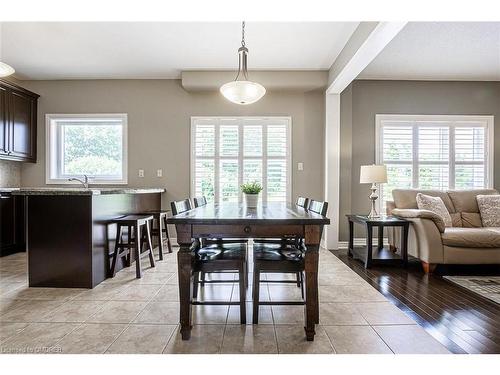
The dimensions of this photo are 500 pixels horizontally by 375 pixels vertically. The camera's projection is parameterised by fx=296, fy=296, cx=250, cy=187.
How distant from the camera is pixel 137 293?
2641 millimetres

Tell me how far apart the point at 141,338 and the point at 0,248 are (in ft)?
11.2

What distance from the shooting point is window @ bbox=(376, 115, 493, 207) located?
15.7 feet

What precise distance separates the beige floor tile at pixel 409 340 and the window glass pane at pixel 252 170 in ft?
10.1

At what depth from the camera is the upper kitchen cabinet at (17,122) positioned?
163 inches

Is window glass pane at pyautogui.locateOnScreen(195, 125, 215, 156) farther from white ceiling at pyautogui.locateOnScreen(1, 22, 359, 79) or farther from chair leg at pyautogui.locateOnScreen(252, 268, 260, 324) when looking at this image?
chair leg at pyautogui.locateOnScreen(252, 268, 260, 324)

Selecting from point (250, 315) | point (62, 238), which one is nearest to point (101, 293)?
point (62, 238)

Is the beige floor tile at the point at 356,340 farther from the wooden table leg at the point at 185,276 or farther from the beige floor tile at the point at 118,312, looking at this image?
the beige floor tile at the point at 118,312

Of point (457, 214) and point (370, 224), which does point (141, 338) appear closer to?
point (370, 224)

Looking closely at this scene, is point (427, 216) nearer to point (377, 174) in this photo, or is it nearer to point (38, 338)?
point (377, 174)

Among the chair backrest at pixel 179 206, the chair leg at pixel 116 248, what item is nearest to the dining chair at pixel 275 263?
the chair backrest at pixel 179 206

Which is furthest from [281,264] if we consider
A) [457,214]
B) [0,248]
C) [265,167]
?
[0,248]

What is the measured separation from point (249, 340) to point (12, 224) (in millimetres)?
4088

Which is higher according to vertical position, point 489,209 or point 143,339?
point 489,209

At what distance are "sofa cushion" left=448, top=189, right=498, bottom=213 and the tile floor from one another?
2184 millimetres
